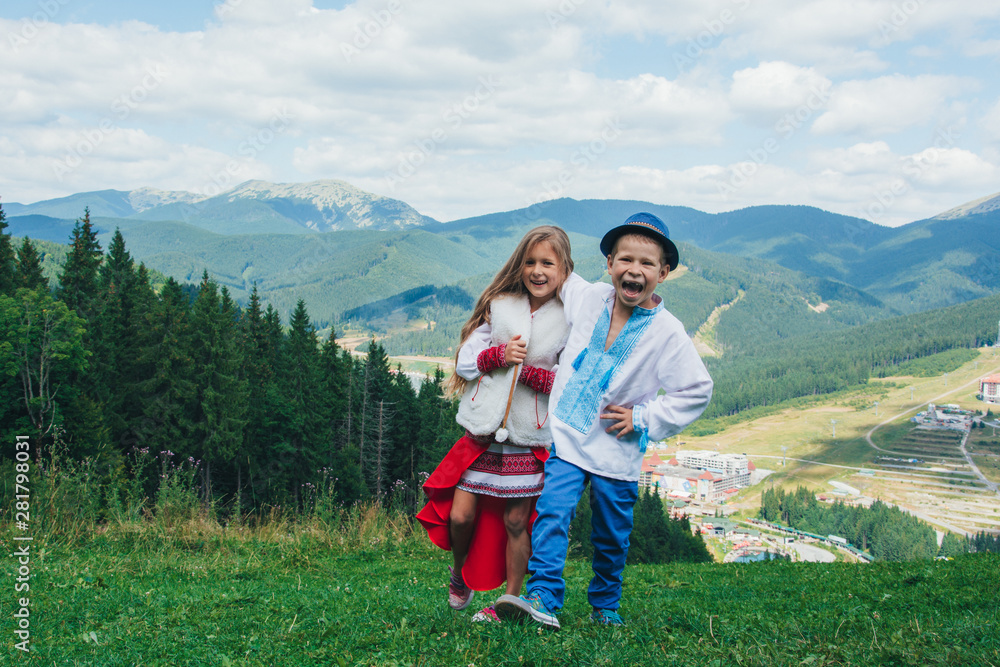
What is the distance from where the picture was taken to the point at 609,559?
3500 millimetres

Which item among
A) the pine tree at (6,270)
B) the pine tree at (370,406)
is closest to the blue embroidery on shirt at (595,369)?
the pine tree at (370,406)

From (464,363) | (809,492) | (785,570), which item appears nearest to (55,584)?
(464,363)

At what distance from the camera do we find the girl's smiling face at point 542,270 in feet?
12.3

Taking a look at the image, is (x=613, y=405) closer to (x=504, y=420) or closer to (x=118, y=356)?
(x=504, y=420)

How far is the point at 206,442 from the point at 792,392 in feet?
544

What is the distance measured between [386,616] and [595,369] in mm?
1987

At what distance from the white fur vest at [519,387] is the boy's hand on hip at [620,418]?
0.50m

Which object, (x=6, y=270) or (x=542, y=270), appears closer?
(x=542, y=270)

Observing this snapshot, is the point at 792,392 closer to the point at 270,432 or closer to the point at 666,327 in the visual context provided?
the point at 270,432

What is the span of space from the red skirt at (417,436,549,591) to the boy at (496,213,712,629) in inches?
20.4

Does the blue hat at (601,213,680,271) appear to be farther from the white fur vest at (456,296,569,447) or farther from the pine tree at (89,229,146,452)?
the pine tree at (89,229,146,452)

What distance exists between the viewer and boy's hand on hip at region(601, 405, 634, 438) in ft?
10.7

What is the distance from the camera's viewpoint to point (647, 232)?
343 centimetres

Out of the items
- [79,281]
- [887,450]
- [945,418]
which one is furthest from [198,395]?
[945,418]
